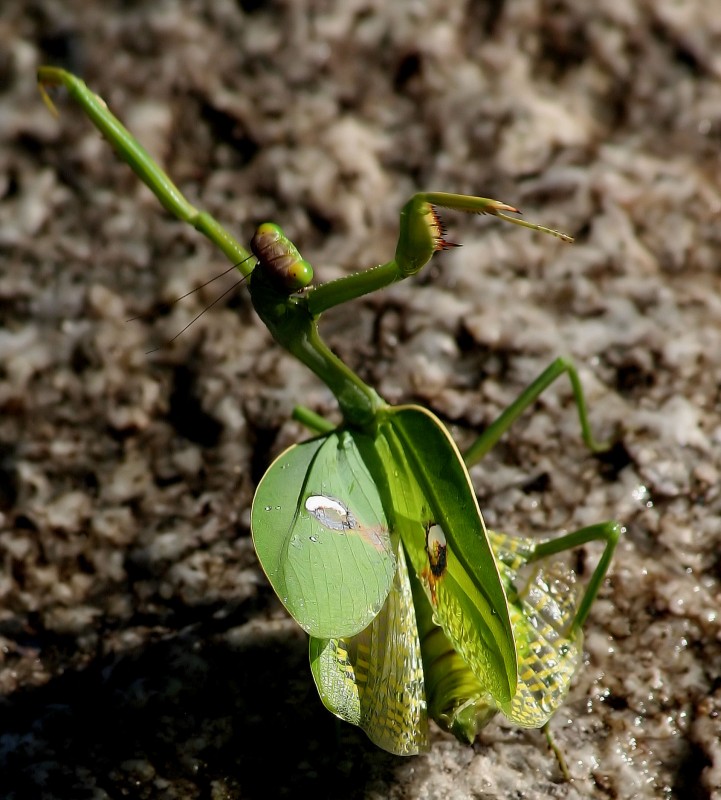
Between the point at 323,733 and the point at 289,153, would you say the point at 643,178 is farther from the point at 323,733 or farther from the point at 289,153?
the point at 323,733

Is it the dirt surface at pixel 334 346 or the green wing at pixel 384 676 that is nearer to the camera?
the green wing at pixel 384 676

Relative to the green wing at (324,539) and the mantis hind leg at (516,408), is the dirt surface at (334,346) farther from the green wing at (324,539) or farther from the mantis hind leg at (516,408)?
the green wing at (324,539)

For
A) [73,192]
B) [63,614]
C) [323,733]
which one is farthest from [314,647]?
[73,192]

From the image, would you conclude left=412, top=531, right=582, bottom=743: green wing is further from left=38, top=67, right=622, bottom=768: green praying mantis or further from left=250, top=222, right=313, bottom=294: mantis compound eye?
left=250, top=222, right=313, bottom=294: mantis compound eye

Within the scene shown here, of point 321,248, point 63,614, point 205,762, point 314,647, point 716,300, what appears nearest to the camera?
point 314,647

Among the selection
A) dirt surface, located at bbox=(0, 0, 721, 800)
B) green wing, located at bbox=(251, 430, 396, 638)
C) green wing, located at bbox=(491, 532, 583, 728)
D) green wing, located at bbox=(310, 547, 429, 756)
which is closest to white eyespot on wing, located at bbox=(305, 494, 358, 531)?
green wing, located at bbox=(251, 430, 396, 638)

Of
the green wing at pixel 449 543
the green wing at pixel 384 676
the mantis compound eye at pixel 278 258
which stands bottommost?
the green wing at pixel 384 676

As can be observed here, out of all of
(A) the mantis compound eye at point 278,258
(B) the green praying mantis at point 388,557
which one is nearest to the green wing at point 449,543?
(B) the green praying mantis at point 388,557

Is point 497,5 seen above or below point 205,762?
above
